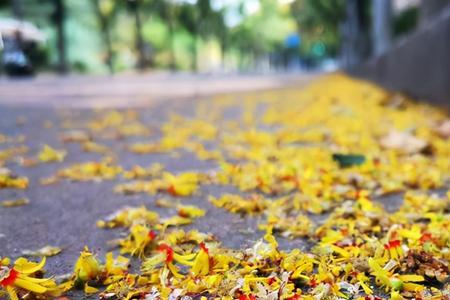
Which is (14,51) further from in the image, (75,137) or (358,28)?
(75,137)

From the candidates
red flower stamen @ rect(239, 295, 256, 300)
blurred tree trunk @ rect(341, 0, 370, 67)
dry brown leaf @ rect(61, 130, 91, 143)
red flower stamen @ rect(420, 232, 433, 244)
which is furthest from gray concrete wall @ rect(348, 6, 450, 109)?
blurred tree trunk @ rect(341, 0, 370, 67)

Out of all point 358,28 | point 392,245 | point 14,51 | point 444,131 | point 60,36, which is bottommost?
point 444,131

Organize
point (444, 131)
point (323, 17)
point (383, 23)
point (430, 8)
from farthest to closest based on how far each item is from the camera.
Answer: point (323, 17) < point (383, 23) < point (430, 8) < point (444, 131)

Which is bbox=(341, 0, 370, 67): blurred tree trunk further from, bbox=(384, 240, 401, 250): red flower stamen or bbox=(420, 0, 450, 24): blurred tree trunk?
bbox=(384, 240, 401, 250): red flower stamen

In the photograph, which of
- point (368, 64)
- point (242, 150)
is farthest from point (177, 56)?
point (242, 150)

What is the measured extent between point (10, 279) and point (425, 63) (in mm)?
5281

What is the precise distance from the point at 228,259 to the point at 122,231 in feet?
1.93

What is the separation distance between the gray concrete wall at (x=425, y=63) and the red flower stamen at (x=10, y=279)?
4396mm

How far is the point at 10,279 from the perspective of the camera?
1.39 meters

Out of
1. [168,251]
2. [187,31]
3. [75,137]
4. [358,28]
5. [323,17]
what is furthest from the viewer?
[187,31]

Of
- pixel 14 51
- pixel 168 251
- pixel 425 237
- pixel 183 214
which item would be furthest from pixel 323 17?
pixel 168 251

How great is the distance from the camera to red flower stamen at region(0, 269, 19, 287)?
138 centimetres

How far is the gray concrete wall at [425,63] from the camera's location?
496 cm

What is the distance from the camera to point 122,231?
6.70 ft
